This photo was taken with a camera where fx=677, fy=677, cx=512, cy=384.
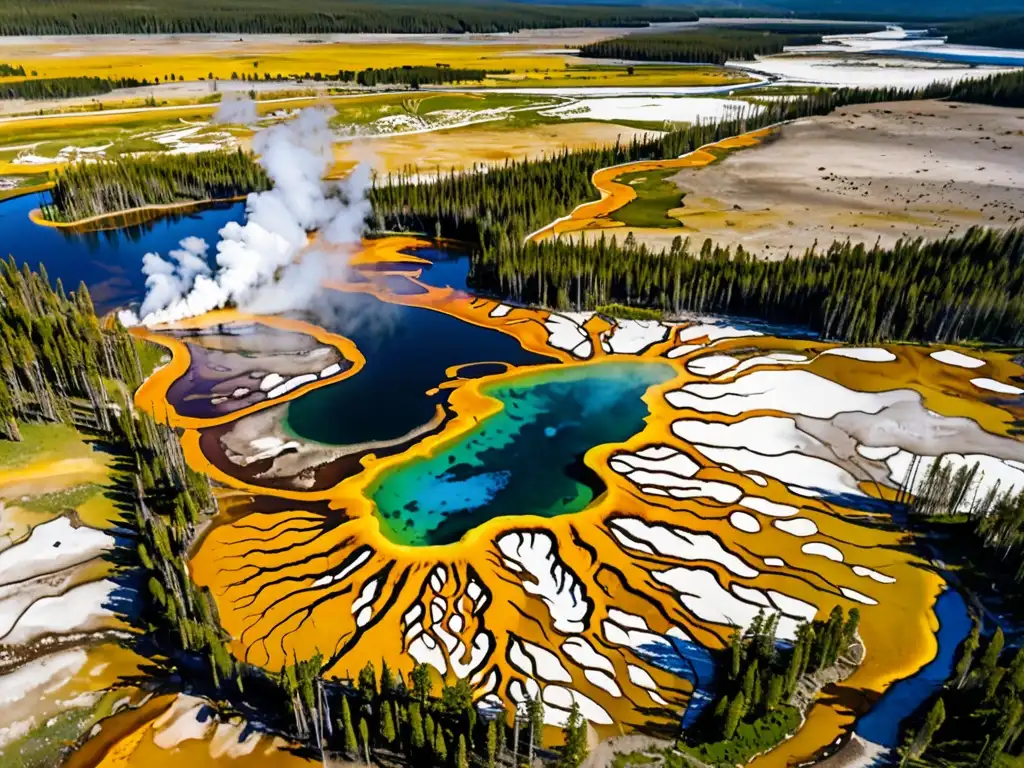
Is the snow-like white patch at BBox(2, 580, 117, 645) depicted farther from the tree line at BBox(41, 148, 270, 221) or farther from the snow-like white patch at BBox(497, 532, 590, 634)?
the tree line at BBox(41, 148, 270, 221)

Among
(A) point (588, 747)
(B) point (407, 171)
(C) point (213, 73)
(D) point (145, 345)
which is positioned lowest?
(A) point (588, 747)

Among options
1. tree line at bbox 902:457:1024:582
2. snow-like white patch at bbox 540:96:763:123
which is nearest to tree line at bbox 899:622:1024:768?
tree line at bbox 902:457:1024:582

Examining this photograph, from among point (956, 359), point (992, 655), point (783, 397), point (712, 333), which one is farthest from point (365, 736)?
point (956, 359)

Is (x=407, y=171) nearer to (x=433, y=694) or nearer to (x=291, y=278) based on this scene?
(x=291, y=278)

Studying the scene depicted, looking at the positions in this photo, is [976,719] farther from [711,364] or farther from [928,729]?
[711,364]

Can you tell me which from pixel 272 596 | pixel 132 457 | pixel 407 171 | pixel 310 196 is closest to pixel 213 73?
pixel 407 171

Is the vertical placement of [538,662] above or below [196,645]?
below

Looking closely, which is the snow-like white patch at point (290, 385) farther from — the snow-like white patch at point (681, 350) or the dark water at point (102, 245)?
the snow-like white patch at point (681, 350)
